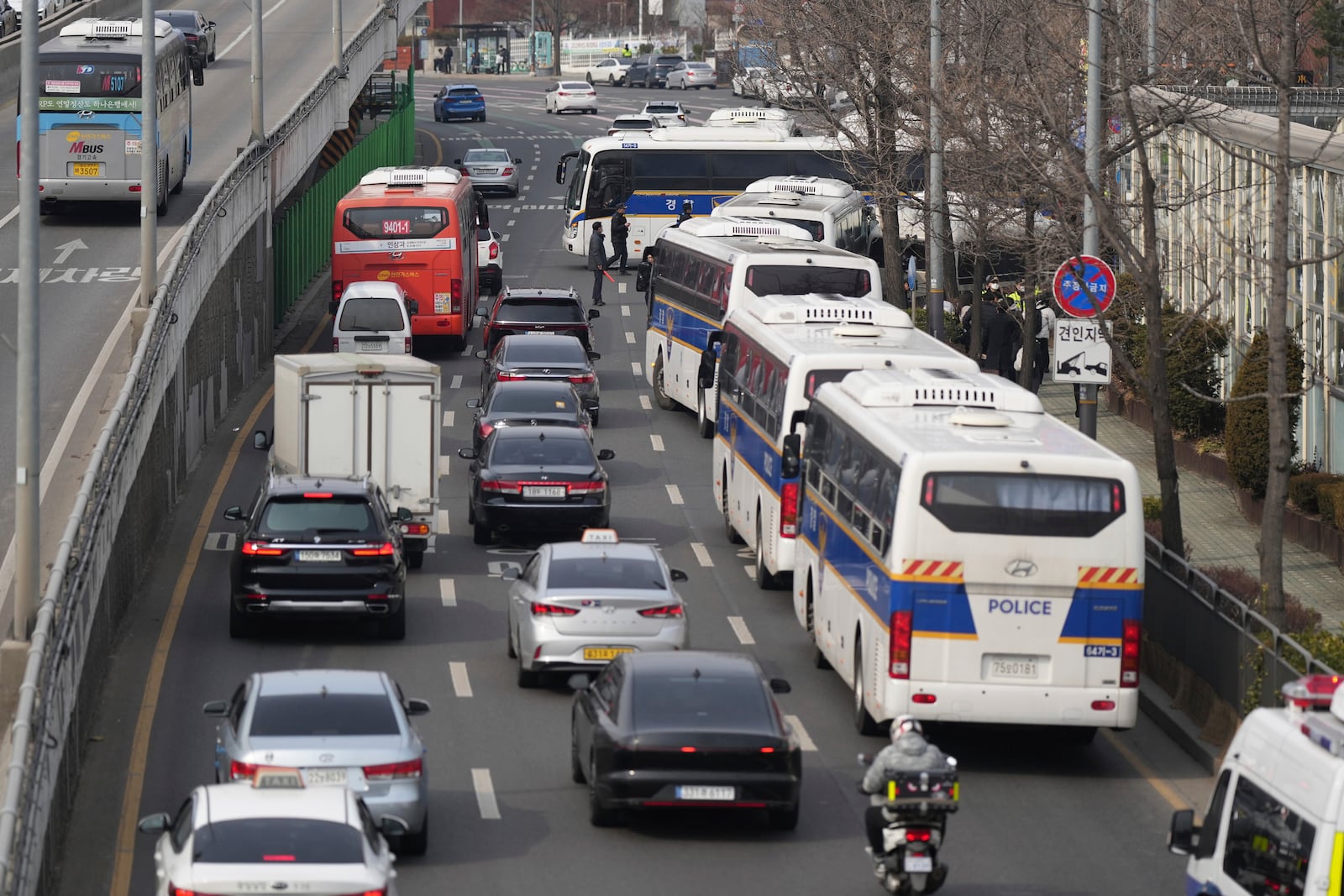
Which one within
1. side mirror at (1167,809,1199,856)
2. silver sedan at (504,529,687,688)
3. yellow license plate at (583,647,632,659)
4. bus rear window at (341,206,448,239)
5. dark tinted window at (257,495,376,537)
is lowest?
yellow license plate at (583,647,632,659)

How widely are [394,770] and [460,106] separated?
282ft

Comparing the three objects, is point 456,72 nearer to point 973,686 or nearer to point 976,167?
point 976,167

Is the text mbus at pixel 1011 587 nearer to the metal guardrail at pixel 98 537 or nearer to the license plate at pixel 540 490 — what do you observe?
the metal guardrail at pixel 98 537

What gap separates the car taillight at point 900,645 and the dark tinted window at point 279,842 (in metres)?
7.06

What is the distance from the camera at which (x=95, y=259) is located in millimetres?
39656

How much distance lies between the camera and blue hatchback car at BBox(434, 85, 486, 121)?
99438 mm

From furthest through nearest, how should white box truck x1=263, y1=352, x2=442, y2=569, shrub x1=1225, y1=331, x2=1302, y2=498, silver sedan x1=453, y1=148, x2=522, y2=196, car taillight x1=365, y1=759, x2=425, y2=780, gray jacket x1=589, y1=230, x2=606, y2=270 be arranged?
silver sedan x1=453, y1=148, x2=522, y2=196 → gray jacket x1=589, y1=230, x2=606, y2=270 → shrub x1=1225, y1=331, x2=1302, y2=498 → white box truck x1=263, y1=352, x2=442, y2=569 → car taillight x1=365, y1=759, x2=425, y2=780

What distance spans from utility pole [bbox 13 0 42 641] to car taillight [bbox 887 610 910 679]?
7.63 m

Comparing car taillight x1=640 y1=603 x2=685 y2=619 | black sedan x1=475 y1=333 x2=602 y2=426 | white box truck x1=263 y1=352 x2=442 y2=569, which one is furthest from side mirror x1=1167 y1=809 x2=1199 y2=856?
black sedan x1=475 y1=333 x2=602 y2=426

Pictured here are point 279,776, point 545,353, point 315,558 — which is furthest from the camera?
point 545,353

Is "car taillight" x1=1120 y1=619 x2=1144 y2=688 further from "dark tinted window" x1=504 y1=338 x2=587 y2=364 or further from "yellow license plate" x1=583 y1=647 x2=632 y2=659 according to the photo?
"dark tinted window" x1=504 y1=338 x2=587 y2=364

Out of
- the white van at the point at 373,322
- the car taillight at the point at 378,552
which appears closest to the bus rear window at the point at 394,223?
the white van at the point at 373,322

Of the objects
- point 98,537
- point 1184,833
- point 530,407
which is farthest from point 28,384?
point 530,407

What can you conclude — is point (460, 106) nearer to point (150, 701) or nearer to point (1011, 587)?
point (150, 701)
